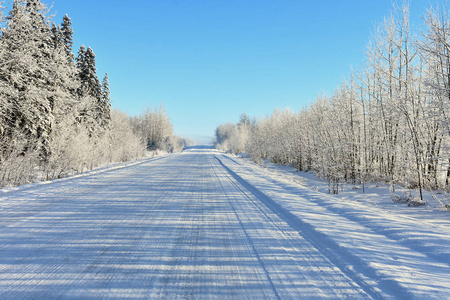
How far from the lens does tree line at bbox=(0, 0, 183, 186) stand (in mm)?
10938

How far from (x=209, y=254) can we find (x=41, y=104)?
1803cm

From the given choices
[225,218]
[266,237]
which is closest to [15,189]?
[225,218]

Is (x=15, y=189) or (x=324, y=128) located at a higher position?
(x=324, y=128)

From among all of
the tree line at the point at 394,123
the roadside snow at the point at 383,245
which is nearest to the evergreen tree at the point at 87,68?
the tree line at the point at 394,123

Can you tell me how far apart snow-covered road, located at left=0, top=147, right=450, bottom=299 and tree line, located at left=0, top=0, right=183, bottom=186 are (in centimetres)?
829

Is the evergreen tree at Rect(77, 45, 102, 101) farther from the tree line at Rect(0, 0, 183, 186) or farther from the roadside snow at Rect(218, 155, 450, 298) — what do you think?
the roadside snow at Rect(218, 155, 450, 298)

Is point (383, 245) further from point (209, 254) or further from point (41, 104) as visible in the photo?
point (41, 104)

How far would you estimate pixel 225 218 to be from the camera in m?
5.09

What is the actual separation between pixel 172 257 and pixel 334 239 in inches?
101

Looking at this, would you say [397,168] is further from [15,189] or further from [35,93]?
[35,93]

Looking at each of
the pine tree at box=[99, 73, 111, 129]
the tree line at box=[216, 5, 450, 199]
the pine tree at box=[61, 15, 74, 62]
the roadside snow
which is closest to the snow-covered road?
the roadside snow

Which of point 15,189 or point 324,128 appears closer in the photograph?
point 15,189

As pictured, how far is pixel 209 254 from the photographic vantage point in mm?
3348

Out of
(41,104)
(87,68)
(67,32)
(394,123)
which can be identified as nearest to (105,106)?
(87,68)
